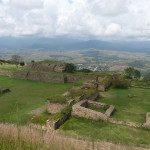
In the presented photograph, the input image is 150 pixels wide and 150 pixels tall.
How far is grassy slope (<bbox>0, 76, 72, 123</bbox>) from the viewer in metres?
16.1

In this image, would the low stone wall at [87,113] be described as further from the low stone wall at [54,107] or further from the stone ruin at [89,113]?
the low stone wall at [54,107]

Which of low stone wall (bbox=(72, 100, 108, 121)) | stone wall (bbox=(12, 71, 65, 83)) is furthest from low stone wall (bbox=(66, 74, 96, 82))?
low stone wall (bbox=(72, 100, 108, 121))

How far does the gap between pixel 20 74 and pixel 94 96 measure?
59.9ft

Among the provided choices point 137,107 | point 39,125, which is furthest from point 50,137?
point 137,107

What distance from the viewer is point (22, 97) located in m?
22.5

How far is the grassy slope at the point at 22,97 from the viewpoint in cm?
1611

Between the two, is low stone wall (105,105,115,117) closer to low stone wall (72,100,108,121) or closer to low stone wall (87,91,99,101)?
low stone wall (72,100,108,121)

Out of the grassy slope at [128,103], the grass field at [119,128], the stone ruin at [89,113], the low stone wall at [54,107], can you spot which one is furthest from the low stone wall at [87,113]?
the low stone wall at [54,107]

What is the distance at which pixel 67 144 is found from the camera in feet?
21.4

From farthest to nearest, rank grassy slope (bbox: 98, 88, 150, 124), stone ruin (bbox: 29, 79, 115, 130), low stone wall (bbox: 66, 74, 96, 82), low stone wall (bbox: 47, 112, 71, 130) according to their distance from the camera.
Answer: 1. low stone wall (bbox: 66, 74, 96, 82)
2. grassy slope (bbox: 98, 88, 150, 124)
3. stone ruin (bbox: 29, 79, 115, 130)
4. low stone wall (bbox: 47, 112, 71, 130)

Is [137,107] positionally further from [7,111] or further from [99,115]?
[7,111]

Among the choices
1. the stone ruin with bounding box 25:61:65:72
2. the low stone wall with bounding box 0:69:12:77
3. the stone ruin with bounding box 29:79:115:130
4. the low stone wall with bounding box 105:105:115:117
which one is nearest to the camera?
the stone ruin with bounding box 29:79:115:130

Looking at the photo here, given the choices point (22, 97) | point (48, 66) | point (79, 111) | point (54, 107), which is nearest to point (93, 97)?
point (54, 107)

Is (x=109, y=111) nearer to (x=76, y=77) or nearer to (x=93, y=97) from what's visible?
(x=93, y=97)
